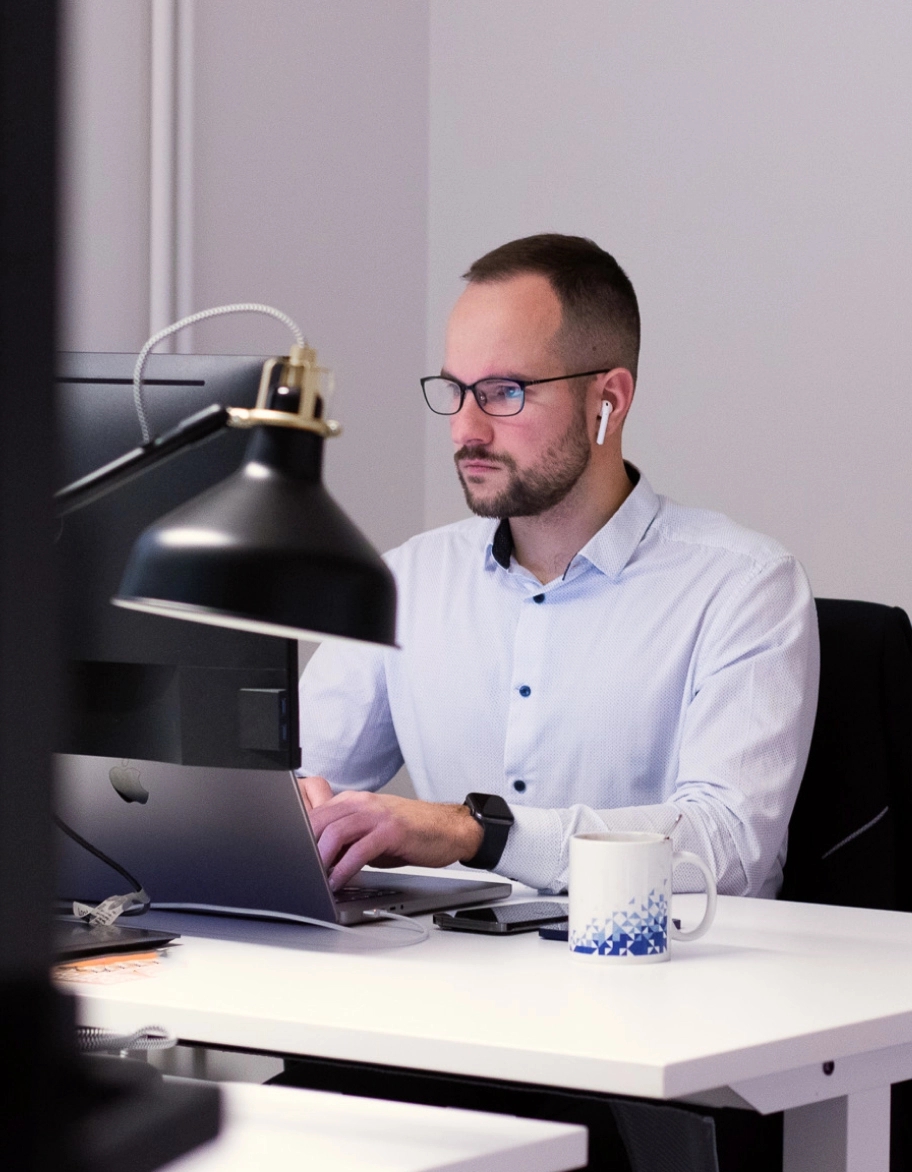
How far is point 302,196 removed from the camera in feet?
10.2

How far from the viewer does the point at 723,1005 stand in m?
1.06

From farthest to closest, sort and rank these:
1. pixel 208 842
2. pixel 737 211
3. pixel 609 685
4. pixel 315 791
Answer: pixel 737 211 < pixel 609 685 < pixel 315 791 < pixel 208 842

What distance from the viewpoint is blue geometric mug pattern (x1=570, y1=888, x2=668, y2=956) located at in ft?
3.92

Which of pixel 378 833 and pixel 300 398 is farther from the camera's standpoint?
pixel 378 833

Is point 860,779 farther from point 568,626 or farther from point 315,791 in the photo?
point 315,791

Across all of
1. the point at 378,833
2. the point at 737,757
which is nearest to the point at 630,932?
the point at 378,833

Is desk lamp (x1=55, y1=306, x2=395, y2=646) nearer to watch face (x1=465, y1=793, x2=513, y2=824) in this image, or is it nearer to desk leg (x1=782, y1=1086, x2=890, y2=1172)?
desk leg (x1=782, y1=1086, x2=890, y2=1172)

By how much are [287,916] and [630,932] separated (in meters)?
0.31

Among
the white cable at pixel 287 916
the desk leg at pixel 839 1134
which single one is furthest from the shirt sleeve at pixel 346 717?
the desk leg at pixel 839 1134

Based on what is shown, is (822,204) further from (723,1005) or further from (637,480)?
(723,1005)

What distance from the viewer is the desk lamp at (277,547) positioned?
0.71m

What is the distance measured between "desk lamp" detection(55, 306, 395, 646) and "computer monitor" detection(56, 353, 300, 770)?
0.47m

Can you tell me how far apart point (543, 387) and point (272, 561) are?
4.54 ft

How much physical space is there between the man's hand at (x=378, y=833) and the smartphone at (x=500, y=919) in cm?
7
